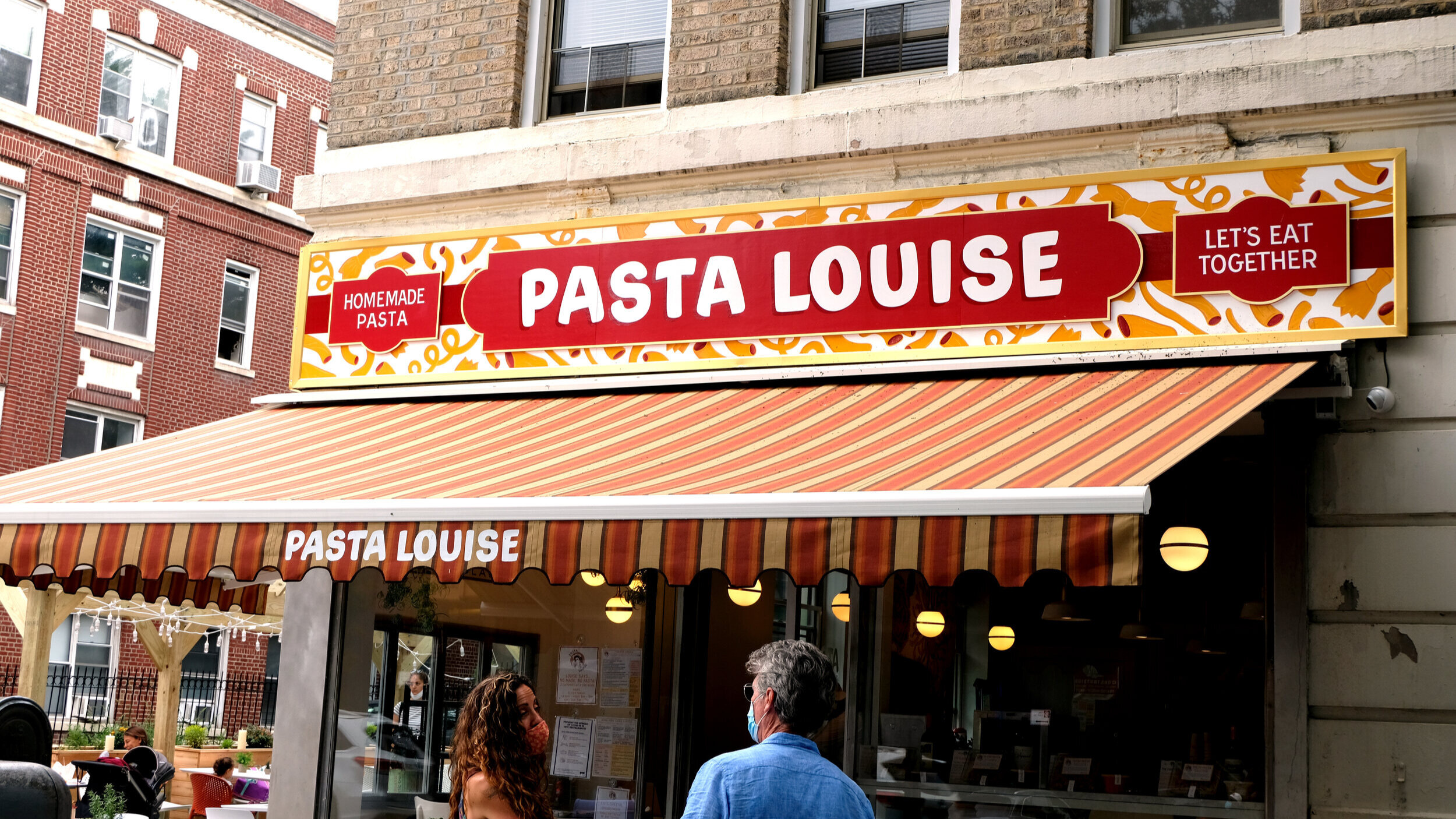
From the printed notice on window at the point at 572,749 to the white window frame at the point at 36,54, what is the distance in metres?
17.4

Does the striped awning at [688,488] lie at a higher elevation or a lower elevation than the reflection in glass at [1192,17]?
lower

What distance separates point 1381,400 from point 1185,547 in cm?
124

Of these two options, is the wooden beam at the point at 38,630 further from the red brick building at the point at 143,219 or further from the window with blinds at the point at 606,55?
the window with blinds at the point at 606,55

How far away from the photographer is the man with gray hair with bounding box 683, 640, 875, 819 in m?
3.94

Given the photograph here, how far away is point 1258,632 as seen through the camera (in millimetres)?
7273

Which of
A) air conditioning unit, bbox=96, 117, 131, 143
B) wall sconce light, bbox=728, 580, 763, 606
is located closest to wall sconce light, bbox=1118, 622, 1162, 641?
wall sconce light, bbox=728, 580, 763, 606

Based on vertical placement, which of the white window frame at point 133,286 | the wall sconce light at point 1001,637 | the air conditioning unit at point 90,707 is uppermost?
the white window frame at point 133,286

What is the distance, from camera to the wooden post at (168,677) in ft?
62.1

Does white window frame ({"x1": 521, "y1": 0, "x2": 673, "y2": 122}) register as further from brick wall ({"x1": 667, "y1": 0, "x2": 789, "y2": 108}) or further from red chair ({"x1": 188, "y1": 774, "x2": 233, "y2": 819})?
red chair ({"x1": 188, "y1": 774, "x2": 233, "y2": 819})

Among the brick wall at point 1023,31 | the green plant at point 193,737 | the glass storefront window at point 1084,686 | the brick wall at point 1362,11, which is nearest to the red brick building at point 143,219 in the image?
the green plant at point 193,737

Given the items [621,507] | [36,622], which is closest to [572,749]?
[621,507]

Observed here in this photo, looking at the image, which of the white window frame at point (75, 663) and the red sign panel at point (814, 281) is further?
the white window frame at point (75, 663)

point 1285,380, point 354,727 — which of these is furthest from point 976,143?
point 354,727

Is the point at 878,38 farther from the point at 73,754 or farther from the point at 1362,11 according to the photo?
the point at 73,754
